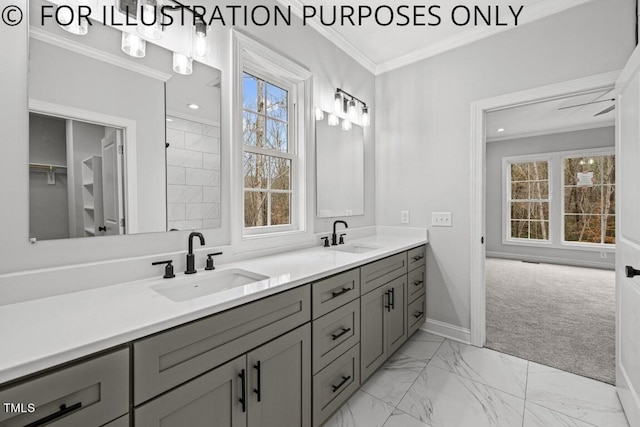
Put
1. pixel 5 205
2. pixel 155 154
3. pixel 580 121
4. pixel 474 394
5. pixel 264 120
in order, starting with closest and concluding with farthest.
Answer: pixel 5 205, pixel 155 154, pixel 474 394, pixel 264 120, pixel 580 121

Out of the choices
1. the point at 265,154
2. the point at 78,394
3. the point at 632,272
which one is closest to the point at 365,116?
the point at 265,154

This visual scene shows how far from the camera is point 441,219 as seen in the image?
263 centimetres

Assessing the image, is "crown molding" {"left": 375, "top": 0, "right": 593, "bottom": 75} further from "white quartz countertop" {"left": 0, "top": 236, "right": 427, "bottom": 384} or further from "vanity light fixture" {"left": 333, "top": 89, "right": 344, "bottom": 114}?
"white quartz countertop" {"left": 0, "top": 236, "right": 427, "bottom": 384}

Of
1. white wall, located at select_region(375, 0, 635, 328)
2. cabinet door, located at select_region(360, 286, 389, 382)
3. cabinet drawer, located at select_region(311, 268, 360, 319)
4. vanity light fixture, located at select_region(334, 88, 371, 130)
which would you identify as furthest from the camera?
vanity light fixture, located at select_region(334, 88, 371, 130)

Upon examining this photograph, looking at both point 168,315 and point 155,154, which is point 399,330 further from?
point 155,154

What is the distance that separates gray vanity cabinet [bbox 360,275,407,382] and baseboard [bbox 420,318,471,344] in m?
0.53

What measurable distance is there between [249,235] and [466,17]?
238 centimetres

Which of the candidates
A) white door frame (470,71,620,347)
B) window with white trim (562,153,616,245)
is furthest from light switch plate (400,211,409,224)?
window with white trim (562,153,616,245)

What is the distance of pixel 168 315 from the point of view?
0.91 meters

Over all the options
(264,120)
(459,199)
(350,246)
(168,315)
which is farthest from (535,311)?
(168,315)

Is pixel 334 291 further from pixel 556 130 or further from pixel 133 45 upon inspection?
pixel 556 130

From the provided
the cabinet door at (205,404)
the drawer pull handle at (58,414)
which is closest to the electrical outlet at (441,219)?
the cabinet door at (205,404)

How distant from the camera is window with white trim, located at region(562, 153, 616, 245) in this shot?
516cm

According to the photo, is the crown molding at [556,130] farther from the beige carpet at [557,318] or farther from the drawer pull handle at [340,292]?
the drawer pull handle at [340,292]
